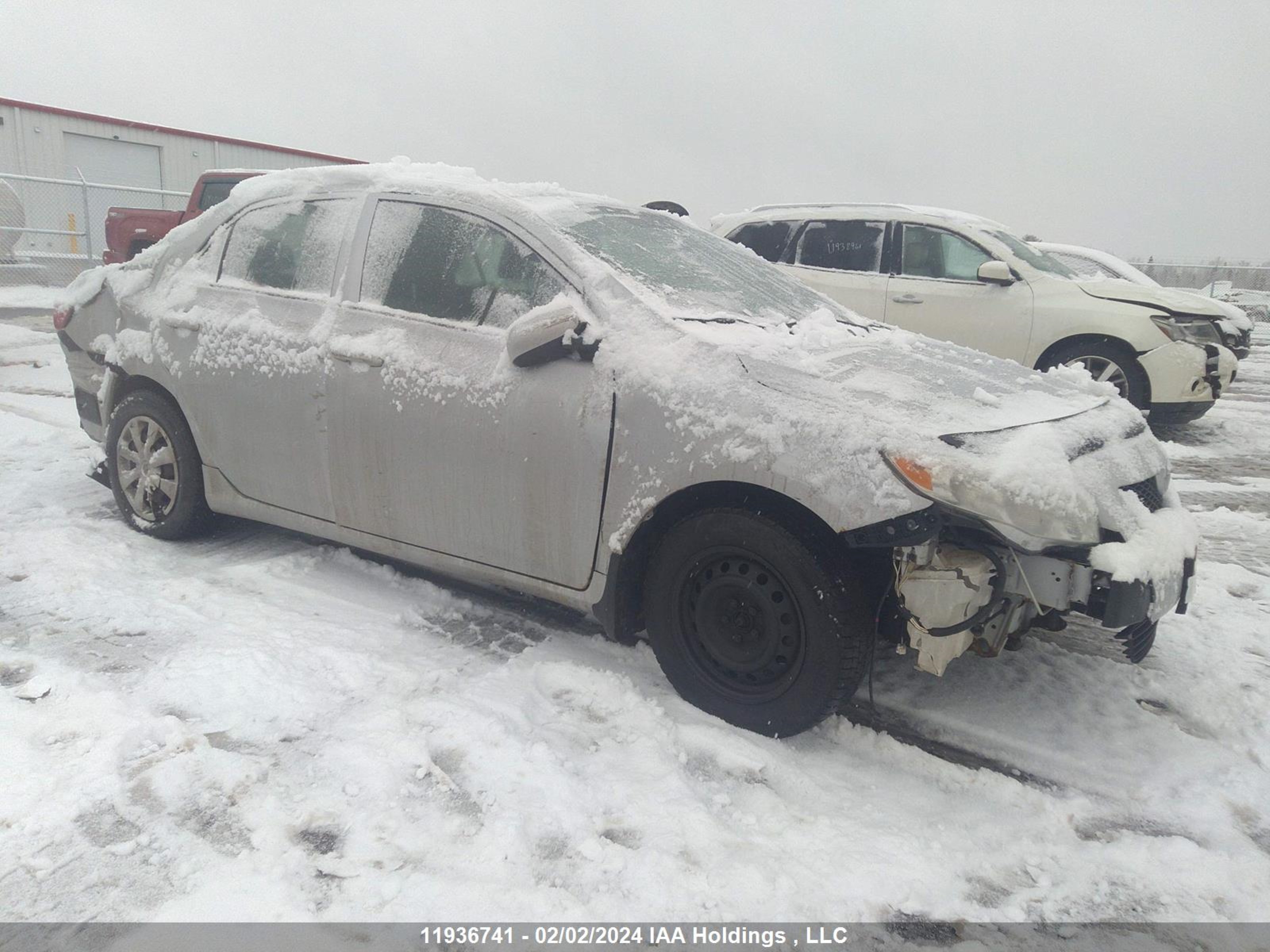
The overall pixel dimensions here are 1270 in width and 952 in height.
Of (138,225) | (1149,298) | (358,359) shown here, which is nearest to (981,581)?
(358,359)

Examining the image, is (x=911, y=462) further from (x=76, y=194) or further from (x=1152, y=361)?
(x=76, y=194)

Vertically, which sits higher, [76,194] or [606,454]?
[76,194]

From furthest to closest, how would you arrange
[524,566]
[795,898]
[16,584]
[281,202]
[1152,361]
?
[1152,361], [281,202], [16,584], [524,566], [795,898]

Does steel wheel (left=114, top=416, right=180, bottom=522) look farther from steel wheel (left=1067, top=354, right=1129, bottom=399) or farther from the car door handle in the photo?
steel wheel (left=1067, top=354, right=1129, bottom=399)

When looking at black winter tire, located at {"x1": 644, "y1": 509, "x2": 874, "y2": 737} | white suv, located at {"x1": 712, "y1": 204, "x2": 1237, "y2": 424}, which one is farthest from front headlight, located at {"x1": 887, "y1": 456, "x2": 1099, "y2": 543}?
white suv, located at {"x1": 712, "y1": 204, "x2": 1237, "y2": 424}

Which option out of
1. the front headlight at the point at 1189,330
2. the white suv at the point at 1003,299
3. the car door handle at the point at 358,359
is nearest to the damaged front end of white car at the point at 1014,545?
the car door handle at the point at 358,359

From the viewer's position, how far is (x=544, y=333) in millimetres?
3117

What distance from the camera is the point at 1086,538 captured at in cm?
262

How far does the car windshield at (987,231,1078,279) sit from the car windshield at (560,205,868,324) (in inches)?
185

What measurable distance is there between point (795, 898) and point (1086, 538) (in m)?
1.29

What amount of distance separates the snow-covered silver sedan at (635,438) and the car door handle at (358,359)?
0.01 metres

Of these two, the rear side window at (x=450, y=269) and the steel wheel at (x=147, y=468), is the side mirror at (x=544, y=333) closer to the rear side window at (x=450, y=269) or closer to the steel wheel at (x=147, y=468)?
the rear side window at (x=450, y=269)

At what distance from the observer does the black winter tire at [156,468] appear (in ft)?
13.8

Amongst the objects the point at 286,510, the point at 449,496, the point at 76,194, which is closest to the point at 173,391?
the point at 286,510
